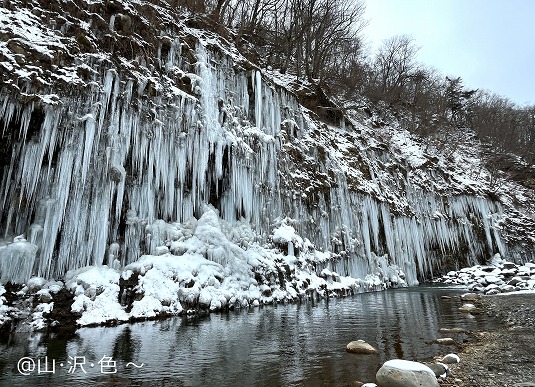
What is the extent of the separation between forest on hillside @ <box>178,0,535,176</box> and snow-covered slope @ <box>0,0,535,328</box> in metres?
5.74

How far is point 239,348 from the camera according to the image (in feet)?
18.8

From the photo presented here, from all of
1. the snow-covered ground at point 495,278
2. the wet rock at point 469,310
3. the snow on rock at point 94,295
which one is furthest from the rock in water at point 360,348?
the snow-covered ground at point 495,278

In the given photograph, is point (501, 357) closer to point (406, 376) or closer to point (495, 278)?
point (406, 376)

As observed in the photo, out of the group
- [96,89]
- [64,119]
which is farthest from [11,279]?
[96,89]

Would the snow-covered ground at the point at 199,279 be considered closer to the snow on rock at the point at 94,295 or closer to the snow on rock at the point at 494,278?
the snow on rock at the point at 94,295

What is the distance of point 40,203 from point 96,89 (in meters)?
3.37

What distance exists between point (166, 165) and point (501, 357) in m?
9.13

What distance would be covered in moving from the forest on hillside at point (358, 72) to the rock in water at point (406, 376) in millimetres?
16592

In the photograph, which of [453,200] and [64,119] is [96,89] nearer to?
[64,119]

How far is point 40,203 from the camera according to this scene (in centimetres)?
797

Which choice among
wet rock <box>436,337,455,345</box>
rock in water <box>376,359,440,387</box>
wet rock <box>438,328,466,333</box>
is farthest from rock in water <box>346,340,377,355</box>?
wet rock <box>438,328,466,333</box>

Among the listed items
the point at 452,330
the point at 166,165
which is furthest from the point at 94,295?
the point at 452,330

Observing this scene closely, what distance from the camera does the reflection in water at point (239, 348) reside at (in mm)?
4270

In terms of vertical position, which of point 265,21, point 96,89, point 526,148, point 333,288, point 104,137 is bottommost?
point 333,288
